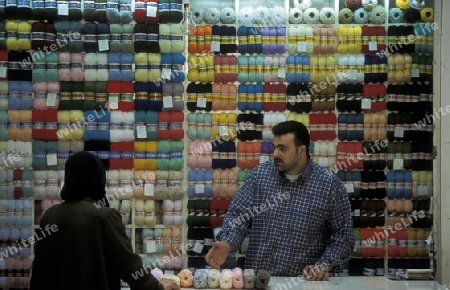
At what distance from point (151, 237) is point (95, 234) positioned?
3117 mm

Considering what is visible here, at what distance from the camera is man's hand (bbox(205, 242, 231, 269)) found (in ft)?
13.4

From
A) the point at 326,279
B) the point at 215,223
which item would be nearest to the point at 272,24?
the point at 215,223

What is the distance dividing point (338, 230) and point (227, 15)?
264cm

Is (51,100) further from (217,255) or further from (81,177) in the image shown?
(81,177)

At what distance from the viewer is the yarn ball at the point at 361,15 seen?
623 cm

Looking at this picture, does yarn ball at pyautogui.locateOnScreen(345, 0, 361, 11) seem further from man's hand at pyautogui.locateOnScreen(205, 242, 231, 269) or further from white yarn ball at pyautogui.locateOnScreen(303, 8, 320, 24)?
man's hand at pyautogui.locateOnScreen(205, 242, 231, 269)

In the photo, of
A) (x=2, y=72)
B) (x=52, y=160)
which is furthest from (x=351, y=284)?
(x=2, y=72)

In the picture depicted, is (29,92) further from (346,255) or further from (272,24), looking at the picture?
(346,255)

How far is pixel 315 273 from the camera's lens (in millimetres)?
3965

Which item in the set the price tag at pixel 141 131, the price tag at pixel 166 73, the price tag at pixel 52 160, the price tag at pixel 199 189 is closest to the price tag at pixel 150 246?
the price tag at pixel 199 189

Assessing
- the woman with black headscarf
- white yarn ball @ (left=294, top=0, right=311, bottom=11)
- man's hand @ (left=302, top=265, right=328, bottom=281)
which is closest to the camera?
the woman with black headscarf

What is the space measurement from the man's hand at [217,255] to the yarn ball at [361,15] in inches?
119

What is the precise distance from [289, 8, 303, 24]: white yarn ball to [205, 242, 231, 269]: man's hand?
2.79 metres

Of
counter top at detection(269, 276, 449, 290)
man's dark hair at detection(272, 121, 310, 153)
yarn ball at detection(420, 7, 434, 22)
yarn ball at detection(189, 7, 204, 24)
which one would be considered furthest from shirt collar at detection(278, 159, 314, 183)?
yarn ball at detection(420, 7, 434, 22)
